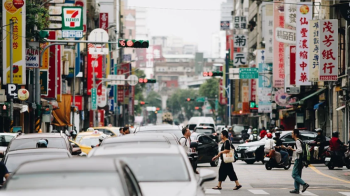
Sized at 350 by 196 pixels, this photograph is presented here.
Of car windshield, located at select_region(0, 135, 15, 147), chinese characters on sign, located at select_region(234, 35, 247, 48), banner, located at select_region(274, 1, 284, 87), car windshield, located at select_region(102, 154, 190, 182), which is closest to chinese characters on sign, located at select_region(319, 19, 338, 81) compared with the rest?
banner, located at select_region(274, 1, 284, 87)

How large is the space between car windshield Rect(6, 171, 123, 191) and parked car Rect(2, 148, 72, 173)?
8.17 meters

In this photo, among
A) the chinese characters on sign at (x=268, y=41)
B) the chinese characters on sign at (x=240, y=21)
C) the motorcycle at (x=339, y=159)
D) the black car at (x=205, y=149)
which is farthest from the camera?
the chinese characters on sign at (x=240, y=21)

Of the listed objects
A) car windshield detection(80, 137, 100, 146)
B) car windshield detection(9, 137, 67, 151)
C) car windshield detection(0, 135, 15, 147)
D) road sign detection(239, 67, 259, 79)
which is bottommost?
car windshield detection(80, 137, 100, 146)

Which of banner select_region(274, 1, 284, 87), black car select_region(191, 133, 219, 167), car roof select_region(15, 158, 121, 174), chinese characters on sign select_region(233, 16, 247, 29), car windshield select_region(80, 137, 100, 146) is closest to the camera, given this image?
car roof select_region(15, 158, 121, 174)

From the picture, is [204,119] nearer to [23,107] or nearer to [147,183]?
[23,107]

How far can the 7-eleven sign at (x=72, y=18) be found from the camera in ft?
134

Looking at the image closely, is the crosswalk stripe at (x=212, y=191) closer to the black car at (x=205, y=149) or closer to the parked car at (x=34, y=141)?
the parked car at (x=34, y=141)

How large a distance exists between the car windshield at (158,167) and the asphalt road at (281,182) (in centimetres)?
860

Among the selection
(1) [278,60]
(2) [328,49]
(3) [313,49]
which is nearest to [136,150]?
(2) [328,49]

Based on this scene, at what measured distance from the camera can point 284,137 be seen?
3450cm

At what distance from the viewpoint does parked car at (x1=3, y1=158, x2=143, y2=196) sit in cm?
739

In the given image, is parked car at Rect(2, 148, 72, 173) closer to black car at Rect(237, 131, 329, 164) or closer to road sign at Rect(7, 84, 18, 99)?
road sign at Rect(7, 84, 18, 99)

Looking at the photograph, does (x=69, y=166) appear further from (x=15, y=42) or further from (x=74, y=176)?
(x=15, y=42)

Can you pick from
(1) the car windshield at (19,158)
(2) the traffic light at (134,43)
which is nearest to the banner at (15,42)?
(2) the traffic light at (134,43)
